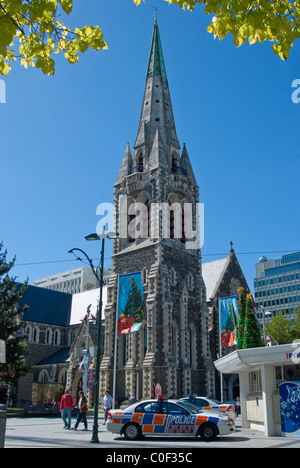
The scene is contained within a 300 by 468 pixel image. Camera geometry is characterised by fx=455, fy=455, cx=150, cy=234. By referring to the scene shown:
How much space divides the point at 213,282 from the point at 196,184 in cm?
970

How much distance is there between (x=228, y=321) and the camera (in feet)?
116

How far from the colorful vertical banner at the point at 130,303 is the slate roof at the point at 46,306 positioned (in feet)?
65.0

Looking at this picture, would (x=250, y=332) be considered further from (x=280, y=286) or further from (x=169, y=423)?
(x=280, y=286)

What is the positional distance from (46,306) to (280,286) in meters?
58.6

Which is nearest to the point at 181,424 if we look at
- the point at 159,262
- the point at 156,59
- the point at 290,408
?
the point at 290,408

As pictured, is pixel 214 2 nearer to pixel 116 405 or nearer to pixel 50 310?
pixel 116 405

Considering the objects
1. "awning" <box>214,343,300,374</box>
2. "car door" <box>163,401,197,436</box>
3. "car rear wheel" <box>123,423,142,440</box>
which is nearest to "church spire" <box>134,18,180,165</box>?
"awning" <box>214,343,300,374</box>

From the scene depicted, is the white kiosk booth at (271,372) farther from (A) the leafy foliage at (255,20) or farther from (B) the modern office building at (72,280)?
(B) the modern office building at (72,280)

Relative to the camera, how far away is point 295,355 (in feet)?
44.8

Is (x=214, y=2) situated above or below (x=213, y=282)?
below

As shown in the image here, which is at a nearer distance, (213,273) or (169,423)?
(169,423)
